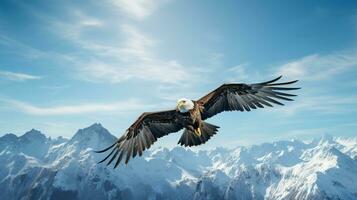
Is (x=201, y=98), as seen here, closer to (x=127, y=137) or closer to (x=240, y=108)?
(x=240, y=108)

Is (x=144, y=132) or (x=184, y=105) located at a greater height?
(x=184, y=105)

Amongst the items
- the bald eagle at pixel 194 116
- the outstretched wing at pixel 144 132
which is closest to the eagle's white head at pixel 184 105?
the bald eagle at pixel 194 116

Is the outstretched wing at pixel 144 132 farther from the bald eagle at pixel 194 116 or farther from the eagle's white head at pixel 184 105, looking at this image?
the eagle's white head at pixel 184 105

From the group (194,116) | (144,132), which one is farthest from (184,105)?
(144,132)

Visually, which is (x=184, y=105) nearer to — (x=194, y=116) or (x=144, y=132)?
(x=194, y=116)

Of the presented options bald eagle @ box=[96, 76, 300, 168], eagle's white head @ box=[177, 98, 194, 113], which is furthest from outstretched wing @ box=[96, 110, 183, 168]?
eagle's white head @ box=[177, 98, 194, 113]

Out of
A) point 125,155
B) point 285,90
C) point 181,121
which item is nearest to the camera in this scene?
point 285,90

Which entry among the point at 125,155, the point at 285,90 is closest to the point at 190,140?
the point at 125,155
